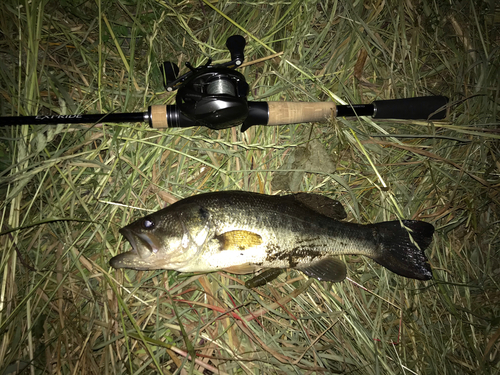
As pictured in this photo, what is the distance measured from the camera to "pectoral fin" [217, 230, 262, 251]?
2150 mm

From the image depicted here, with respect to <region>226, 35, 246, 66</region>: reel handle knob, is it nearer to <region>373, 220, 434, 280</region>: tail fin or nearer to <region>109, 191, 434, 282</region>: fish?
<region>109, 191, 434, 282</region>: fish

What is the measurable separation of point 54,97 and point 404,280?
13.1 feet

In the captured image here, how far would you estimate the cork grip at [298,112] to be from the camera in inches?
99.8

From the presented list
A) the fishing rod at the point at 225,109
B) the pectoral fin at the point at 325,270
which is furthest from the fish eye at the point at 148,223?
the pectoral fin at the point at 325,270

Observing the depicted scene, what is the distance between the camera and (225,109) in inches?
83.4

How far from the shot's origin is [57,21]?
276 centimetres

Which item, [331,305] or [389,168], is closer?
[331,305]

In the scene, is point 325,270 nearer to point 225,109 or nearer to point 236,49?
point 225,109

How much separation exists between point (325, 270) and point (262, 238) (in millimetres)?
719

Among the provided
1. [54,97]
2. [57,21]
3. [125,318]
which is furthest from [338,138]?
[57,21]

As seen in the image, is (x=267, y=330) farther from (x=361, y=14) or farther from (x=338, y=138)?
(x=361, y=14)

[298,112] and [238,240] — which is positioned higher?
[298,112]

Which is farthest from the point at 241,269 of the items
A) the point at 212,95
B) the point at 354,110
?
the point at 354,110

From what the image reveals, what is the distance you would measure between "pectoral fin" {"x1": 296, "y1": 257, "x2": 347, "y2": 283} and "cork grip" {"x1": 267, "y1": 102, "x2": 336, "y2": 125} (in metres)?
1.32
